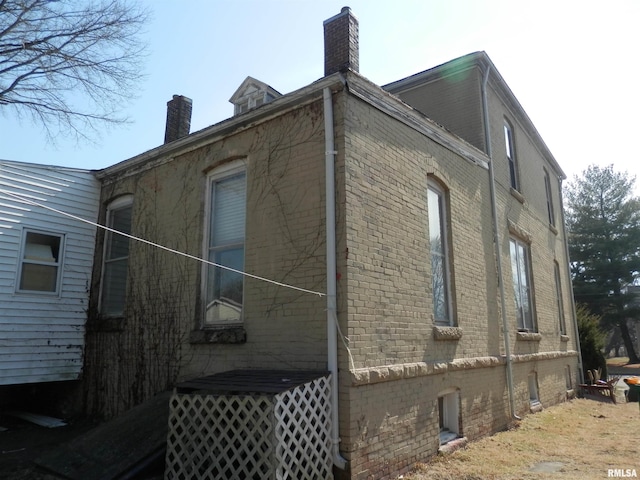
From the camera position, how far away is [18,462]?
628 centimetres

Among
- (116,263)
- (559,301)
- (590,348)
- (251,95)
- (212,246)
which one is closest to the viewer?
(212,246)

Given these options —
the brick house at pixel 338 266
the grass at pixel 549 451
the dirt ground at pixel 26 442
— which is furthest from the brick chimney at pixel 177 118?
the grass at pixel 549 451

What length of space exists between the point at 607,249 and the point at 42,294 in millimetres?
38821

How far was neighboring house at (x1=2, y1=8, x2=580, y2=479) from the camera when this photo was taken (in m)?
5.89

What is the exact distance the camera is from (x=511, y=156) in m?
12.7

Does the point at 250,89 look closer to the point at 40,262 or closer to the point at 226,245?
the point at 226,245

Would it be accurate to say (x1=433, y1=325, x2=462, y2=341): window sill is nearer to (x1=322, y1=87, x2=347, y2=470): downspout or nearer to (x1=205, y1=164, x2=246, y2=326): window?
(x1=322, y1=87, x2=347, y2=470): downspout

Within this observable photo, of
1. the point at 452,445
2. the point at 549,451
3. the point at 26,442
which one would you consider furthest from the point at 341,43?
the point at 26,442

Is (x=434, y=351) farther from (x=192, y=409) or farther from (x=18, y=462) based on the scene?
(x=18, y=462)

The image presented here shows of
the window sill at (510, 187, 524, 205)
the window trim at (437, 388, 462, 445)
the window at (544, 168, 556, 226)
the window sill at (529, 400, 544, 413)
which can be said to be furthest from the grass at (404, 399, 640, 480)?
the window at (544, 168, 556, 226)

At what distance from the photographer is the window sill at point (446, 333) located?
7148 millimetres

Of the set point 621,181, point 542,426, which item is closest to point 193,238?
point 542,426

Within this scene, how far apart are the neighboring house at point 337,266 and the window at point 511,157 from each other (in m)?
1.80

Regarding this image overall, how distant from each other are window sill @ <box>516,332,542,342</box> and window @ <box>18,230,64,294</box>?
9.45 meters
